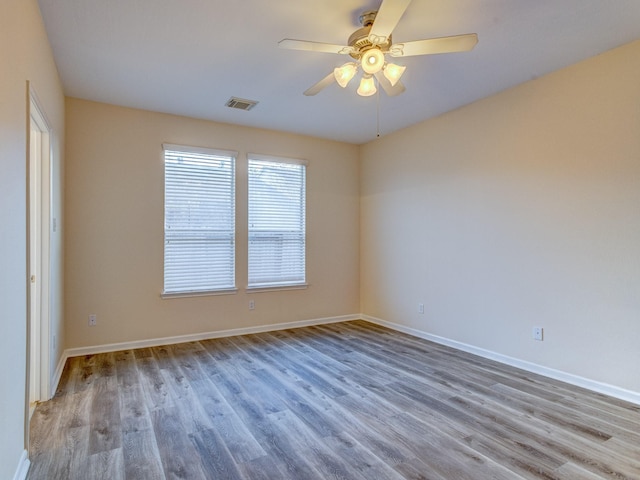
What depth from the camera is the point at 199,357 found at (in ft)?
12.3

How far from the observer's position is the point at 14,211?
1.79 m

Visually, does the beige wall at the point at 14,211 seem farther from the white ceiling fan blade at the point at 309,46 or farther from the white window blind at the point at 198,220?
the white window blind at the point at 198,220

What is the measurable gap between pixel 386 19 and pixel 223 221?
3257 mm

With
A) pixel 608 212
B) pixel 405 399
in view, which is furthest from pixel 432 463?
pixel 608 212

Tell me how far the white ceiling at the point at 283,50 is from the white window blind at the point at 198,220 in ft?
2.18

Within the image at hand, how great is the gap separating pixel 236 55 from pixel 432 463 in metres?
3.18

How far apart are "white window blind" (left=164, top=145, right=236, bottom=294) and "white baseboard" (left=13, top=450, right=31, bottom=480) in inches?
94.6

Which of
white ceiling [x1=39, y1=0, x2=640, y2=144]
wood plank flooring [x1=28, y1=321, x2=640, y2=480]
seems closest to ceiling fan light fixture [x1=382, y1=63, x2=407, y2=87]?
white ceiling [x1=39, y1=0, x2=640, y2=144]

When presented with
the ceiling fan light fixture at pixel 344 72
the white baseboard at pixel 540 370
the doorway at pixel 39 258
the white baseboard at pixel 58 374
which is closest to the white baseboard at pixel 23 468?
the doorway at pixel 39 258

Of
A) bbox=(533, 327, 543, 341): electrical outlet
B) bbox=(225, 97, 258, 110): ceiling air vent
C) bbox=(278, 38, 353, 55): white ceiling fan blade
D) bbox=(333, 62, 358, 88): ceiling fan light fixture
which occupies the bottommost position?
bbox=(533, 327, 543, 341): electrical outlet

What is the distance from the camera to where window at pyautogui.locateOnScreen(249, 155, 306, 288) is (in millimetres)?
4836

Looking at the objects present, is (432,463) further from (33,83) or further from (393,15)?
(33,83)

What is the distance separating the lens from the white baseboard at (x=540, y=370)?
9.09ft

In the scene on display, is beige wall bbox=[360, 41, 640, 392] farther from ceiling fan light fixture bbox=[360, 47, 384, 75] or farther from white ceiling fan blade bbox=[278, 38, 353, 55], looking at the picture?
white ceiling fan blade bbox=[278, 38, 353, 55]
